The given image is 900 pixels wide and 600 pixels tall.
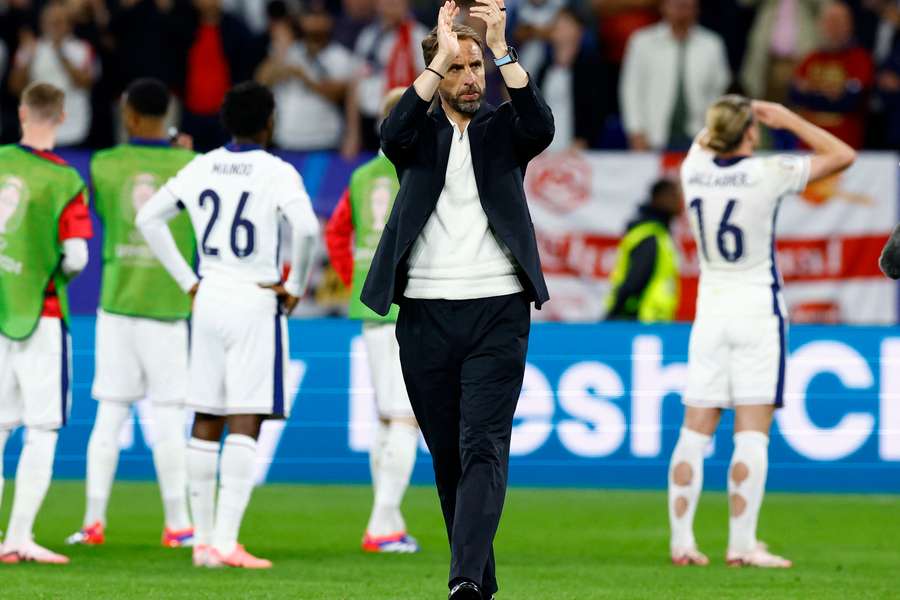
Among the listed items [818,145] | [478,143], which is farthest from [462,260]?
[818,145]

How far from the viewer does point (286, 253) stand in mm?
16641

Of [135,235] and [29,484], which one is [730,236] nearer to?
[135,235]

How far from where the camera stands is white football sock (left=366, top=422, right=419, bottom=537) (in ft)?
35.0

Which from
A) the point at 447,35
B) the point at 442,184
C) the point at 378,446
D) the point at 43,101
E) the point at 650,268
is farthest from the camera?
the point at 650,268

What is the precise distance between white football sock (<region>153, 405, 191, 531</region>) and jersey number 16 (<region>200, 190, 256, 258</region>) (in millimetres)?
1589

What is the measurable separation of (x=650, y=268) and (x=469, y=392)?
7.56 m

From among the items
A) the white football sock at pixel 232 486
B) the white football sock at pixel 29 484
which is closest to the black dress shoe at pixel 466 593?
the white football sock at pixel 232 486

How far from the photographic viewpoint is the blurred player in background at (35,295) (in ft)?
32.1

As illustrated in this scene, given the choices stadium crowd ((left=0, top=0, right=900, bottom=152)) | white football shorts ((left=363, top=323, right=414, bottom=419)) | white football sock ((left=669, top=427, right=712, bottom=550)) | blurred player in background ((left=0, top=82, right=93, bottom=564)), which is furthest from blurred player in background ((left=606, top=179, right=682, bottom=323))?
blurred player in background ((left=0, top=82, right=93, bottom=564))

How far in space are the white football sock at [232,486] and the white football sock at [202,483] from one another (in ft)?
0.45

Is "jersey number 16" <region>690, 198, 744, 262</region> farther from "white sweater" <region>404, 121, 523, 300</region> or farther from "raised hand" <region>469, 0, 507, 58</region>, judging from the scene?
"raised hand" <region>469, 0, 507, 58</region>

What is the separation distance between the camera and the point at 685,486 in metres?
10.2

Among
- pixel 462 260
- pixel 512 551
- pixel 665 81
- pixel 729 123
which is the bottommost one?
pixel 512 551

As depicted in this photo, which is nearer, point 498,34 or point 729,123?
point 498,34
